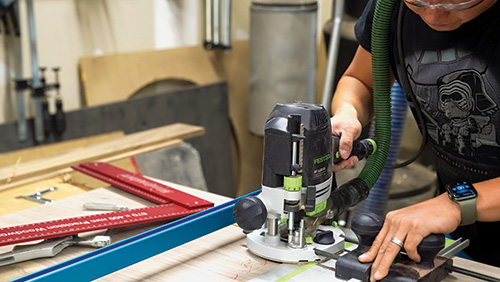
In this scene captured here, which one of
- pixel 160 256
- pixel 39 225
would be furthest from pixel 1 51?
pixel 160 256

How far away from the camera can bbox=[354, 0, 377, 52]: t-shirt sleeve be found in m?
1.59

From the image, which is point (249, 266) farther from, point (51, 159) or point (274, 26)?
point (274, 26)

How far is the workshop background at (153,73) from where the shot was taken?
3033mm

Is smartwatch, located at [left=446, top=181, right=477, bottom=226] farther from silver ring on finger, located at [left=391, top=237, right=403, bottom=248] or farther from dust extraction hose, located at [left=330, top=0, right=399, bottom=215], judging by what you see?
dust extraction hose, located at [left=330, top=0, right=399, bottom=215]

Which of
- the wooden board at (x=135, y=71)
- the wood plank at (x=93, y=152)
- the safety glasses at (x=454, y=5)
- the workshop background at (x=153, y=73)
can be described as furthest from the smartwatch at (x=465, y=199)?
the wooden board at (x=135, y=71)

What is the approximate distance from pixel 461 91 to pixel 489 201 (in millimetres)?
260

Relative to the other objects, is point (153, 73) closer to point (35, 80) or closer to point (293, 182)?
point (35, 80)

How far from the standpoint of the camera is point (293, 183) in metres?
1.23

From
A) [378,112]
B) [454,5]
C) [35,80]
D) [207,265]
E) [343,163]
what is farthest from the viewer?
[35,80]

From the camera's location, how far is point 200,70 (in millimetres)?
3779

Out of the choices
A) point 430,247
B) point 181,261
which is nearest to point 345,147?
point 430,247

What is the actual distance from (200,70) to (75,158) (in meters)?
1.72

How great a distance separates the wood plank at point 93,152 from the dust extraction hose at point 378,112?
1.03 meters

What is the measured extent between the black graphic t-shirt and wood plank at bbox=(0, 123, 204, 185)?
3.51ft
